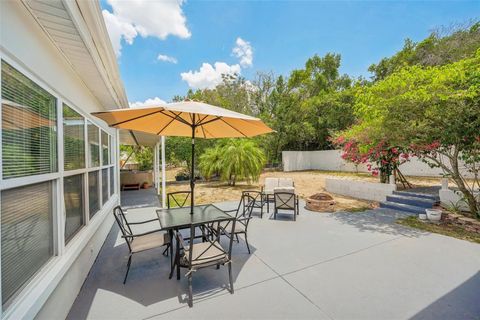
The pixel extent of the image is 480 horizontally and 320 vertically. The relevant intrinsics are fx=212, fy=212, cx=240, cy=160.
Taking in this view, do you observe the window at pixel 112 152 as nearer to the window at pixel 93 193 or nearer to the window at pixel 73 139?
the window at pixel 93 193

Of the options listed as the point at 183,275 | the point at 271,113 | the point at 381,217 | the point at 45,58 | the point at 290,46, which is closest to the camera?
the point at 45,58

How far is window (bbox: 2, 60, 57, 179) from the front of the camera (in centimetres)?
149

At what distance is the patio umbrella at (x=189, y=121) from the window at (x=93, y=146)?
86cm

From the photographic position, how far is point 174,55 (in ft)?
42.4

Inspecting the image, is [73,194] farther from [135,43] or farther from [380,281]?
[135,43]

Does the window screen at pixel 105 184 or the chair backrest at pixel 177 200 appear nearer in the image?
the chair backrest at pixel 177 200

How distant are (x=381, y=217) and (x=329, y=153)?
13.5 meters

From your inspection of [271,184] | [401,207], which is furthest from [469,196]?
[271,184]

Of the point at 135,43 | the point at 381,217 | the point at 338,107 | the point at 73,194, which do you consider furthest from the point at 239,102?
the point at 73,194

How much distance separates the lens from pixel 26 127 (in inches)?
Result: 68.3

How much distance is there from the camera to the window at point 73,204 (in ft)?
8.38

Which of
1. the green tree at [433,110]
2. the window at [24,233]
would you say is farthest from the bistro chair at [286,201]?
the window at [24,233]

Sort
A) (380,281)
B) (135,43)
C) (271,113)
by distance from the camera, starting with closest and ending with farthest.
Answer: (380,281) < (135,43) < (271,113)

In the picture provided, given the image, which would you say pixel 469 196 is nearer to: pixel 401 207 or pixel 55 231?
pixel 401 207
